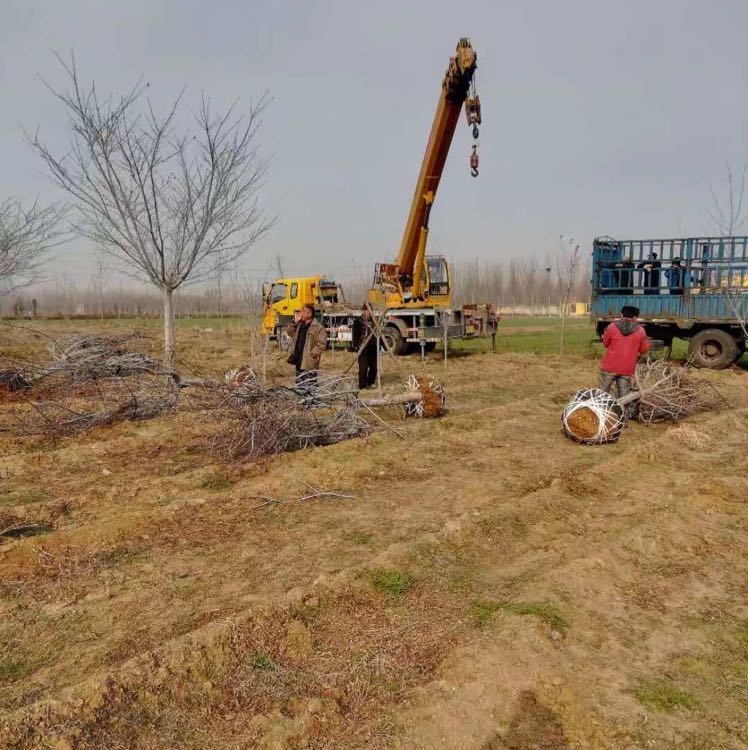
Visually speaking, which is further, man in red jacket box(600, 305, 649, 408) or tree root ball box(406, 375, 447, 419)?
tree root ball box(406, 375, 447, 419)

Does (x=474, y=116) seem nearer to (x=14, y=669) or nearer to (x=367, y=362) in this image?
(x=367, y=362)

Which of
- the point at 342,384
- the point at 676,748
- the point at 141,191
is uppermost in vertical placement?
the point at 141,191

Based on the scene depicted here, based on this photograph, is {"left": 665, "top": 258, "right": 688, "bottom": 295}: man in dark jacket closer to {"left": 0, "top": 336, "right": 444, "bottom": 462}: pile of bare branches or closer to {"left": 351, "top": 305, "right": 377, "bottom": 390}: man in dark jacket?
{"left": 351, "top": 305, "right": 377, "bottom": 390}: man in dark jacket

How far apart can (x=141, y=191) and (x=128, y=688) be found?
29.7 ft

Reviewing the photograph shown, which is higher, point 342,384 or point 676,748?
point 342,384

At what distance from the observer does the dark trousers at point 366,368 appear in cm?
1107

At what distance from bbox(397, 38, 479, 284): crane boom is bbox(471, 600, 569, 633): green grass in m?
9.30

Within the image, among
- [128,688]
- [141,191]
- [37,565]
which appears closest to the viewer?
[128,688]

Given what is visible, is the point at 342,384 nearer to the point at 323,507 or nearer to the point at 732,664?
the point at 323,507

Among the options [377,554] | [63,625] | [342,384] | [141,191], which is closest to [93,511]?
[63,625]

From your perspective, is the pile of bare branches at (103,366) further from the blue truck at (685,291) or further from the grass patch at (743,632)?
the blue truck at (685,291)

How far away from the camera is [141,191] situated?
10219mm

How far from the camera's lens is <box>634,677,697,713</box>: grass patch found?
9.02 feet

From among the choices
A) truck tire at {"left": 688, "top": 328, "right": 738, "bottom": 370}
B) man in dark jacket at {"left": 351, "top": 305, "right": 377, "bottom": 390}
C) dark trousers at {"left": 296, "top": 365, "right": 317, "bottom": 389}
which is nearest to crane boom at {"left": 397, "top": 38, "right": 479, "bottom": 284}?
man in dark jacket at {"left": 351, "top": 305, "right": 377, "bottom": 390}
